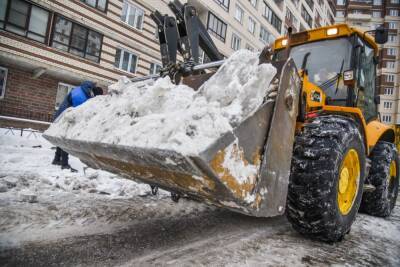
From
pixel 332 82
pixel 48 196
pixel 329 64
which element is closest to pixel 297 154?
pixel 332 82

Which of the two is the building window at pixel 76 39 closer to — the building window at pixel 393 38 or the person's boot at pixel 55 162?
the person's boot at pixel 55 162

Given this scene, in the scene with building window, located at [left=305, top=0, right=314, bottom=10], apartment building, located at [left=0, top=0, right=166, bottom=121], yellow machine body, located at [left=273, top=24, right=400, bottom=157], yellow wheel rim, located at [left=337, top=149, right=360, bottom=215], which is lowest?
yellow wheel rim, located at [left=337, top=149, right=360, bottom=215]

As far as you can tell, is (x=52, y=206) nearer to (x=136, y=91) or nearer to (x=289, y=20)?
(x=136, y=91)

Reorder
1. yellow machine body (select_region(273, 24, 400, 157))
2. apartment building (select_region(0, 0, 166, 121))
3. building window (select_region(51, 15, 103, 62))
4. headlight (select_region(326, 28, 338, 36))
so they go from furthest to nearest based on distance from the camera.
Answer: building window (select_region(51, 15, 103, 62)), apartment building (select_region(0, 0, 166, 121)), headlight (select_region(326, 28, 338, 36)), yellow machine body (select_region(273, 24, 400, 157))

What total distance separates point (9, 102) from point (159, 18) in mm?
11467

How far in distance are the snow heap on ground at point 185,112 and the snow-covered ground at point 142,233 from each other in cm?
86

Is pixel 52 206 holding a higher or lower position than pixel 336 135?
lower

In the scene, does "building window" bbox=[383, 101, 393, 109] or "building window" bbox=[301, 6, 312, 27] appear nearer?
"building window" bbox=[301, 6, 312, 27]

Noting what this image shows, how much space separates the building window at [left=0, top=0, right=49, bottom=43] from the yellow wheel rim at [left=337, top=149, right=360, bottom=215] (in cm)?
1337

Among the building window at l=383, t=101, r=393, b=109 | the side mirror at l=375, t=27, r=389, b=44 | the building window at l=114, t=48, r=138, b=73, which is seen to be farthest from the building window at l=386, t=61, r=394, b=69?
the side mirror at l=375, t=27, r=389, b=44

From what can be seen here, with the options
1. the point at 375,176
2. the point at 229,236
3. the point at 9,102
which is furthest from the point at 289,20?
the point at 229,236

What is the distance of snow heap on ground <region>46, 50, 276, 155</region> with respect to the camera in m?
1.63

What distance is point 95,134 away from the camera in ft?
7.29

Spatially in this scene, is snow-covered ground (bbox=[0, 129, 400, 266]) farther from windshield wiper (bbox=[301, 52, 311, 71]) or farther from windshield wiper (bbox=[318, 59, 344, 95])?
windshield wiper (bbox=[301, 52, 311, 71])
